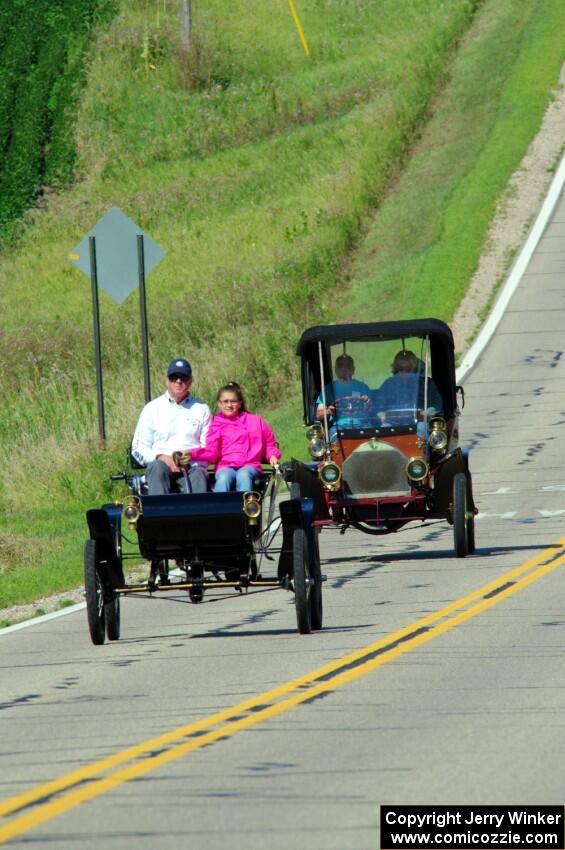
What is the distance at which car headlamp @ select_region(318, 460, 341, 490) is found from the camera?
1644 cm

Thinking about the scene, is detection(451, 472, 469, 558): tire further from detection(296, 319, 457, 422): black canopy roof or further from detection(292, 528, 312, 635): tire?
detection(292, 528, 312, 635): tire

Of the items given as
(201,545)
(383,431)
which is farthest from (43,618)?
(383,431)

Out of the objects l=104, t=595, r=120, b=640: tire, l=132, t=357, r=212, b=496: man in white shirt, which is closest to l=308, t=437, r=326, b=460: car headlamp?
l=132, t=357, r=212, b=496: man in white shirt

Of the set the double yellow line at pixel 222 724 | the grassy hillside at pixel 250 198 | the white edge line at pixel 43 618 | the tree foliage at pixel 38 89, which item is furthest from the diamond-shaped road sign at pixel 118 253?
the tree foliage at pixel 38 89

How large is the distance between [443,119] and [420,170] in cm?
405

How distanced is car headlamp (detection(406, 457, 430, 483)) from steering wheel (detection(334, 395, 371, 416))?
3.25 ft

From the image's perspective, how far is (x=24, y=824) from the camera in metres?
6.98

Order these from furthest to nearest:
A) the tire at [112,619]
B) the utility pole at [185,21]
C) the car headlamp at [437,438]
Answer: the utility pole at [185,21] < the car headlamp at [437,438] < the tire at [112,619]

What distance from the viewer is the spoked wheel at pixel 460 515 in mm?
15992

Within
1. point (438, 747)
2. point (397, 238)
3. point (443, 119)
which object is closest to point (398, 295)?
point (397, 238)

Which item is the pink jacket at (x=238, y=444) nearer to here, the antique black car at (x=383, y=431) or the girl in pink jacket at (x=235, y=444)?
the girl in pink jacket at (x=235, y=444)

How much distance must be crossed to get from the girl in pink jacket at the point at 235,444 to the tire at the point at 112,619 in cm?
127

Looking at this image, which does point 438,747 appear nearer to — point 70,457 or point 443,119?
point 70,457

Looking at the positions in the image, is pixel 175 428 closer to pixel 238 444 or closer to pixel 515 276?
pixel 238 444
